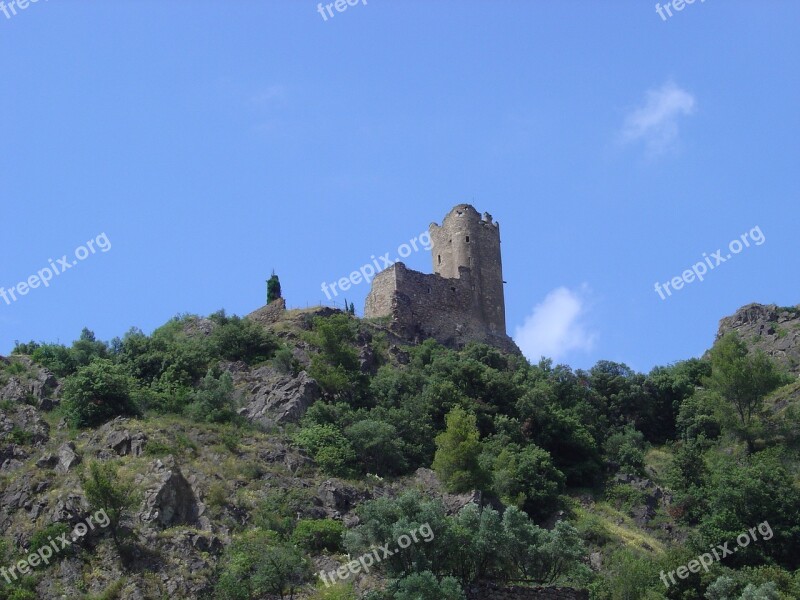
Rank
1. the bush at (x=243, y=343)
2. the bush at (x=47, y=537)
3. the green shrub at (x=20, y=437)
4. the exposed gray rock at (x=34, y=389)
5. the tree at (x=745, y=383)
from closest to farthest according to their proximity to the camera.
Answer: the bush at (x=47, y=537)
the green shrub at (x=20, y=437)
the exposed gray rock at (x=34, y=389)
the tree at (x=745, y=383)
the bush at (x=243, y=343)

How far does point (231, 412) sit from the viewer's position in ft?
134

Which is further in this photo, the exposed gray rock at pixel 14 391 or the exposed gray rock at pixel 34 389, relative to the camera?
the exposed gray rock at pixel 34 389

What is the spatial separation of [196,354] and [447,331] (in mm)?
15915

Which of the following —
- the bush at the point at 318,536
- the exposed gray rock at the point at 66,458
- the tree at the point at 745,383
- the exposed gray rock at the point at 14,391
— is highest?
the exposed gray rock at the point at 14,391

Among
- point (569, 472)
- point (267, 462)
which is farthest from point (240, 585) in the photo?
point (569, 472)

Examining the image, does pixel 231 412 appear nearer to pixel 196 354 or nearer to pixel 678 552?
pixel 196 354

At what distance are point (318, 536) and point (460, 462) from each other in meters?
6.43

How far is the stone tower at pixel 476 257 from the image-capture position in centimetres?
6009

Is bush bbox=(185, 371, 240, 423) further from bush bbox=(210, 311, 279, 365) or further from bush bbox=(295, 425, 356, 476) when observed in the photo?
bush bbox=(210, 311, 279, 365)

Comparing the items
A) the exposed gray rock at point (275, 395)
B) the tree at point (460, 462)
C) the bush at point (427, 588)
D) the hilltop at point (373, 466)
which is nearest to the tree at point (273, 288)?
the hilltop at point (373, 466)

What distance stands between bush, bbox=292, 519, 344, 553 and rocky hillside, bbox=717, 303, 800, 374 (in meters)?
31.3

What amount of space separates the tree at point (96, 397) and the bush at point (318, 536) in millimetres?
9246

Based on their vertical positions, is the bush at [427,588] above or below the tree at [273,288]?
below

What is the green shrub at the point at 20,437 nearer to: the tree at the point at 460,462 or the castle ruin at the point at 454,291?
the tree at the point at 460,462
